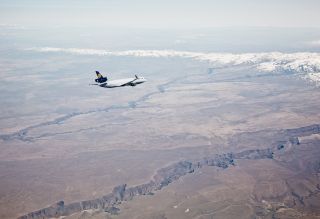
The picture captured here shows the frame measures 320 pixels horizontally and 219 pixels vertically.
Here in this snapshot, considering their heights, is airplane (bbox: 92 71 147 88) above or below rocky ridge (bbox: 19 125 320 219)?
above

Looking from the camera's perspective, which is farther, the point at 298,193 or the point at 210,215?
the point at 298,193

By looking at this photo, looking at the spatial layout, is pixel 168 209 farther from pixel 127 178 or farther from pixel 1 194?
pixel 1 194

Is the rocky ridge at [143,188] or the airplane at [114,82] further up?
the airplane at [114,82]

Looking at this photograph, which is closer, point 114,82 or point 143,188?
point 114,82

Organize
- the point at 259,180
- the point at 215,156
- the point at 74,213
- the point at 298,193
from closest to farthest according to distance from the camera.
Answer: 1. the point at 74,213
2. the point at 298,193
3. the point at 259,180
4. the point at 215,156

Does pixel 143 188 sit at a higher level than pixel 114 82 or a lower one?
lower

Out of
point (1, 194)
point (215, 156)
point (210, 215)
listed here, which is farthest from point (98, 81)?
point (215, 156)

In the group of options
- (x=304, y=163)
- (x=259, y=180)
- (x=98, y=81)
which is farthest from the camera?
(x=304, y=163)

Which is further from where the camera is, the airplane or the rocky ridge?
the rocky ridge

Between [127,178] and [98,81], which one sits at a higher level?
[98,81]

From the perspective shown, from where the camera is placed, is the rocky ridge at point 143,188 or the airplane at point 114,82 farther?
the rocky ridge at point 143,188

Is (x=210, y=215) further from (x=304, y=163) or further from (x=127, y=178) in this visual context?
(x=304, y=163)
